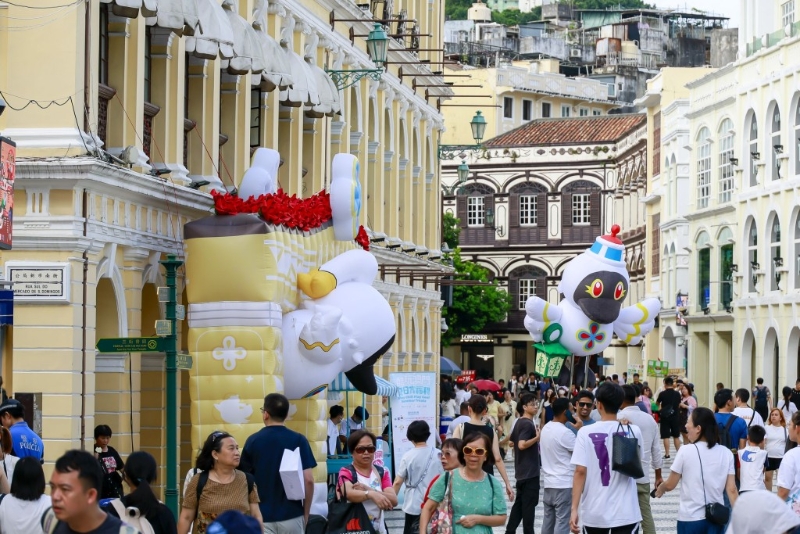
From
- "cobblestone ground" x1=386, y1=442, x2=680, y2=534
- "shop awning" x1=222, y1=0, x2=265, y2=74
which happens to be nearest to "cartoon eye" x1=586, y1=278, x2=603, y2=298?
"cobblestone ground" x1=386, y1=442, x2=680, y2=534

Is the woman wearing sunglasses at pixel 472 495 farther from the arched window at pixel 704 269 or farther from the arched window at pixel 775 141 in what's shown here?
the arched window at pixel 704 269

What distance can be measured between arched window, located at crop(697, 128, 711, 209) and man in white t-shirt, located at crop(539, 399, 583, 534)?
43.6 meters

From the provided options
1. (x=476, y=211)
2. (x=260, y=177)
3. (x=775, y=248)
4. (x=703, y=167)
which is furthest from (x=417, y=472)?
(x=476, y=211)

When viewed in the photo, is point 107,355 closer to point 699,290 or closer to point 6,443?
point 6,443

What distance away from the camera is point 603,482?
13289 mm

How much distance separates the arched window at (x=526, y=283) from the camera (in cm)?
7850

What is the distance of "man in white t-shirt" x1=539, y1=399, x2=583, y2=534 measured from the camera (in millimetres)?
16781

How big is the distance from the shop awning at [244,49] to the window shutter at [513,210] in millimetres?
56543

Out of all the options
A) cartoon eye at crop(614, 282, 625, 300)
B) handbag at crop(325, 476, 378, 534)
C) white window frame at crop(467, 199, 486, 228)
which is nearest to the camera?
handbag at crop(325, 476, 378, 534)

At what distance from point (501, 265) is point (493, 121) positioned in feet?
30.4

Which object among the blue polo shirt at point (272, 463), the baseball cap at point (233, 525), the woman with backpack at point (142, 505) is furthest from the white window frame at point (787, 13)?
the baseball cap at point (233, 525)

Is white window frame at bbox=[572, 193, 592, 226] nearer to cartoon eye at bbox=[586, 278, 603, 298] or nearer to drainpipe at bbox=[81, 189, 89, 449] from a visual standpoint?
cartoon eye at bbox=[586, 278, 603, 298]

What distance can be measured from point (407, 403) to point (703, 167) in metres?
38.6

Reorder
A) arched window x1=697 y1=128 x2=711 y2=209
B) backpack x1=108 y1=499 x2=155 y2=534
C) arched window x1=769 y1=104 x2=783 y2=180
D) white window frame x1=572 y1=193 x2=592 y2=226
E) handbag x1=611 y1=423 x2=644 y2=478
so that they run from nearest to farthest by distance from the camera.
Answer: backpack x1=108 y1=499 x2=155 y2=534, handbag x1=611 y1=423 x2=644 y2=478, arched window x1=769 y1=104 x2=783 y2=180, arched window x1=697 y1=128 x2=711 y2=209, white window frame x1=572 y1=193 x2=592 y2=226
